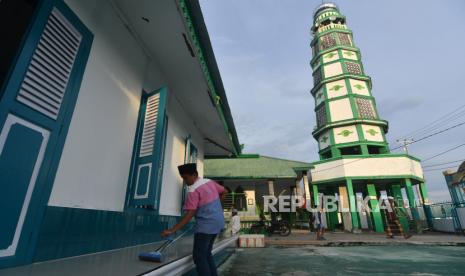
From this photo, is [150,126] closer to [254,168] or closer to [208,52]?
[208,52]

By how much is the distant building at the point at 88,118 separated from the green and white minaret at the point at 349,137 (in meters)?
15.2

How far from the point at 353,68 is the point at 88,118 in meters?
22.6

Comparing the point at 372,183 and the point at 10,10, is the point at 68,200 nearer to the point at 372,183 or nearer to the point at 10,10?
the point at 10,10

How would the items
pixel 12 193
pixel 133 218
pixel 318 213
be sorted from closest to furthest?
pixel 12 193 → pixel 133 218 → pixel 318 213

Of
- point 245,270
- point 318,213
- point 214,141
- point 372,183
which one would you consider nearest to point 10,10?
point 245,270

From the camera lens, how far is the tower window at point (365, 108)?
18641mm

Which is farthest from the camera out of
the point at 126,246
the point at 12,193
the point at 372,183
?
the point at 372,183

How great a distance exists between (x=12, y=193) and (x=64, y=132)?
2.23 feet

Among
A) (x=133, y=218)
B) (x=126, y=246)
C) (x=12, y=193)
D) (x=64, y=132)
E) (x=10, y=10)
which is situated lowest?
(x=126, y=246)

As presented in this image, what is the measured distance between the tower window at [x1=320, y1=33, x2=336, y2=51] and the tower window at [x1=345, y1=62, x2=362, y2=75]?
2788 mm

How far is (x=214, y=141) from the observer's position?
8.47 metres

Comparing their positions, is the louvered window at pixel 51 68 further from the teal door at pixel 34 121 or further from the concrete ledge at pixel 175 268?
the concrete ledge at pixel 175 268

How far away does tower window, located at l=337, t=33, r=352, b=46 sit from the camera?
21781 mm

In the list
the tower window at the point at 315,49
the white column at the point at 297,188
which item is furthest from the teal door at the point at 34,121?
the tower window at the point at 315,49
